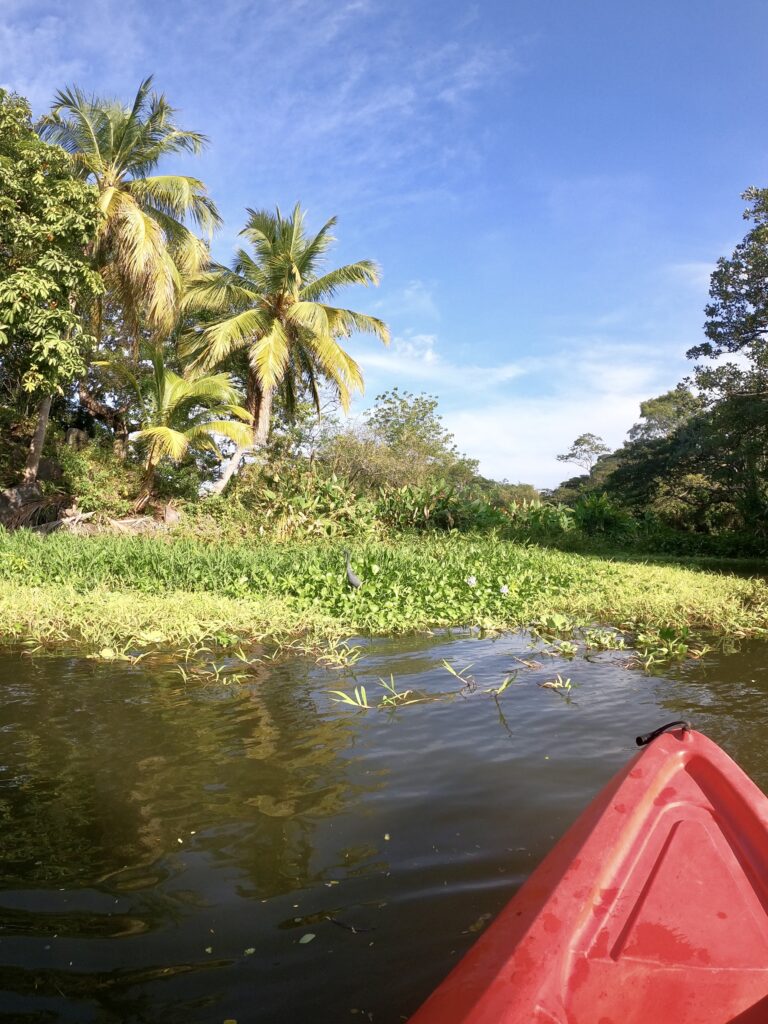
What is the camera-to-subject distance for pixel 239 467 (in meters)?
18.8

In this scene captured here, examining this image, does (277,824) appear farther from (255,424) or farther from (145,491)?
(255,424)

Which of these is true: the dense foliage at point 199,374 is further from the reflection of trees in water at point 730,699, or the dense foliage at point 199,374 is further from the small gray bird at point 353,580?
the reflection of trees in water at point 730,699

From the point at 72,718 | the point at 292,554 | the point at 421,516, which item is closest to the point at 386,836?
the point at 72,718

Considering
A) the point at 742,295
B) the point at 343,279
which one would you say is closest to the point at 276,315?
the point at 343,279

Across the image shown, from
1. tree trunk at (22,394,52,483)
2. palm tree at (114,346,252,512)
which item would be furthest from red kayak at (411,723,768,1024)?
tree trunk at (22,394,52,483)

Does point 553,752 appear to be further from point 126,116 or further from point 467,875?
point 126,116

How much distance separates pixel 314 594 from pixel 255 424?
1006 cm

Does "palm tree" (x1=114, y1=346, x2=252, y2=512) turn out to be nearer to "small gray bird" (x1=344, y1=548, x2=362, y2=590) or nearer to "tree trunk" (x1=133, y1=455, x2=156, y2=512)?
"tree trunk" (x1=133, y1=455, x2=156, y2=512)

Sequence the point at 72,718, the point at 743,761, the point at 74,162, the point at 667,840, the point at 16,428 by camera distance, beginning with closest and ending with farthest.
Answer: the point at 667,840
the point at 743,761
the point at 72,718
the point at 74,162
the point at 16,428

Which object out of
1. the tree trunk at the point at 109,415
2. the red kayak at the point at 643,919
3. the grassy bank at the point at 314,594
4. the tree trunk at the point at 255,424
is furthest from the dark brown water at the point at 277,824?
the tree trunk at the point at 109,415

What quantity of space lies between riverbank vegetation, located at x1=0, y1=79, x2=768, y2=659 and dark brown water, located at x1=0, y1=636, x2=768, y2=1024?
216 cm

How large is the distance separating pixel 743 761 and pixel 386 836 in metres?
2.01

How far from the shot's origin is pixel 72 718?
13.6 feet

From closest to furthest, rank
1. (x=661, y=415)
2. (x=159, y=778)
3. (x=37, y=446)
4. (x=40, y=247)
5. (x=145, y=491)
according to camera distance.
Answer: (x=159, y=778) < (x=40, y=247) < (x=37, y=446) < (x=145, y=491) < (x=661, y=415)
